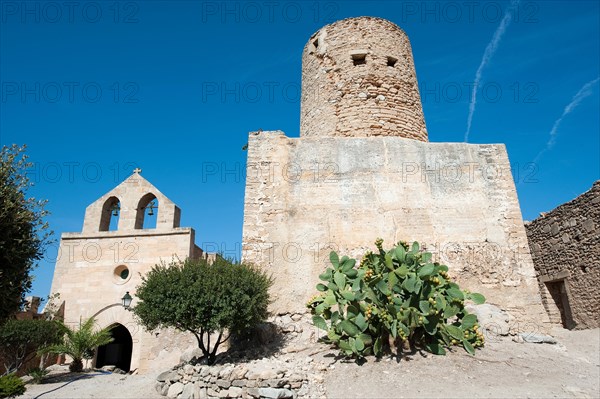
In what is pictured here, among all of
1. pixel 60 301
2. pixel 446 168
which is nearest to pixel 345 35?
pixel 446 168

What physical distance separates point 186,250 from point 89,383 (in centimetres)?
515

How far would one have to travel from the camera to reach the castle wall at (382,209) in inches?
345

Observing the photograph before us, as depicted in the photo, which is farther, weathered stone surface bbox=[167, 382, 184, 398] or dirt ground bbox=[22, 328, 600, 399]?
weathered stone surface bbox=[167, 382, 184, 398]

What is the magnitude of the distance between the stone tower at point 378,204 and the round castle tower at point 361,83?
A: 6cm

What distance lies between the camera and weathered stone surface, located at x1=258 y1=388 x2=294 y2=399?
5.85 metres

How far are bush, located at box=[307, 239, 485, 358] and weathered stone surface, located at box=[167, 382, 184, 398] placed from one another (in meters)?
2.65

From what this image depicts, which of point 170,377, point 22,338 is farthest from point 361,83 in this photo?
point 22,338

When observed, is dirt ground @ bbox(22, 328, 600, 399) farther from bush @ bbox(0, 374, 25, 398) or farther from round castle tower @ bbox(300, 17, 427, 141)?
round castle tower @ bbox(300, 17, 427, 141)

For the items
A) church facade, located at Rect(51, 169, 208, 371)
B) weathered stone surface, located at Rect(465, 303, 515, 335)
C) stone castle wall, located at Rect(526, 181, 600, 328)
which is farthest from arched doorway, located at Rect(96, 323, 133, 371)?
stone castle wall, located at Rect(526, 181, 600, 328)

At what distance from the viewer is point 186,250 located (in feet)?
45.2

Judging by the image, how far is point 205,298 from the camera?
23.0 feet

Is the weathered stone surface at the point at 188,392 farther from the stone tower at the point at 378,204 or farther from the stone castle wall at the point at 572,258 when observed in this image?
the stone castle wall at the point at 572,258

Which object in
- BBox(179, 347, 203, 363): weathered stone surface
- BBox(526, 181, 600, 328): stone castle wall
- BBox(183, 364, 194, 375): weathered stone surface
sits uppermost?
BBox(526, 181, 600, 328): stone castle wall

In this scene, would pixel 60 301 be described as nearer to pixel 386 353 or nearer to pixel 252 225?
pixel 252 225
